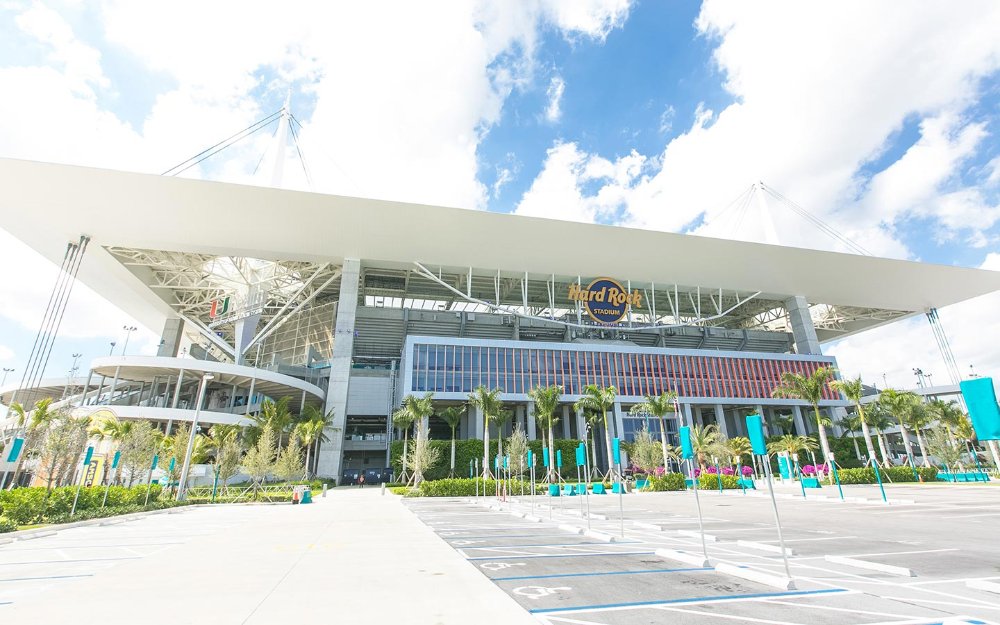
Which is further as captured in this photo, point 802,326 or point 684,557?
point 802,326

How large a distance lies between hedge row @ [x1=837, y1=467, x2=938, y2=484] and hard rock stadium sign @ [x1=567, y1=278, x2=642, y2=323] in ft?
97.2

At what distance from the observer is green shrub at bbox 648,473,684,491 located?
37.5m

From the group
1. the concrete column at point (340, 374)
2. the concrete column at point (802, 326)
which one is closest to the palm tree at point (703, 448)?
the concrete column at point (802, 326)

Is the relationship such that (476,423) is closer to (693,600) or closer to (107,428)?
(107,428)

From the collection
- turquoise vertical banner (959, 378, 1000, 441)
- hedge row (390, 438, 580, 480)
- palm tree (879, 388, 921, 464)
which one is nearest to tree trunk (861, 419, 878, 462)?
palm tree (879, 388, 921, 464)

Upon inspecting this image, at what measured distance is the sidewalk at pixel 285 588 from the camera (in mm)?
5613

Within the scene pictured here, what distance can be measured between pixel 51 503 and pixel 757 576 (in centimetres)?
2419

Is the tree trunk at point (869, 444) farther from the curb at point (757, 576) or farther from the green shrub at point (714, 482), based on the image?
the curb at point (757, 576)

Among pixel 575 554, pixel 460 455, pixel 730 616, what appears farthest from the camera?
pixel 460 455

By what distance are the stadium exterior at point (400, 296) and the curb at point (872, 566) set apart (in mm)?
44360

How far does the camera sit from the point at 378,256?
55.1 m

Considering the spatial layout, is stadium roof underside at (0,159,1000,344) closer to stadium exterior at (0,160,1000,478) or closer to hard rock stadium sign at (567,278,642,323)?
stadium exterior at (0,160,1000,478)

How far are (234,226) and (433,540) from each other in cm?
4665

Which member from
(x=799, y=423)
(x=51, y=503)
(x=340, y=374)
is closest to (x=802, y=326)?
(x=799, y=423)
